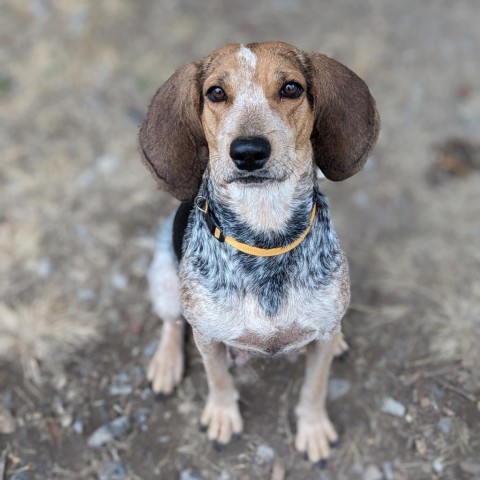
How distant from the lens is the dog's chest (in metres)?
3.60

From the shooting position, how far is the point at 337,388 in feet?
16.2

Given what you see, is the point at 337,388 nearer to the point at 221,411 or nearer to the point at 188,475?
the point at 221,411

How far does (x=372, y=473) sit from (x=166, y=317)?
1.98m

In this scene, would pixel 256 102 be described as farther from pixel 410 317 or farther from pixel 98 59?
pixel 98 59

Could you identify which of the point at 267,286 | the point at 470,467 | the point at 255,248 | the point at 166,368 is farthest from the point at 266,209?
the point at 470,467

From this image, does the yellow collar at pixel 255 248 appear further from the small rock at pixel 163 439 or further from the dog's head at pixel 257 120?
the small rock at pixel 163 439

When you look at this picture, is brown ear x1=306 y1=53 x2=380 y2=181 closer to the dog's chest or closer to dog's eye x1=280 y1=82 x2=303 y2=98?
dog's eye x1=280 y1=82 x2=303 y2=98

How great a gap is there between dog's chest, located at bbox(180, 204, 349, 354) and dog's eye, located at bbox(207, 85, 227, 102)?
2.68 ft

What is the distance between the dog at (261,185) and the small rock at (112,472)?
1427 millimetres

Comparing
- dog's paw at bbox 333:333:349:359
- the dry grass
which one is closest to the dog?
dog's paw at bbox 333:333:349:359

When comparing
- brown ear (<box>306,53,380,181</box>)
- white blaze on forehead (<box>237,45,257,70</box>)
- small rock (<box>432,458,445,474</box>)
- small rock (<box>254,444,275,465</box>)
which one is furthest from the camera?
small rock (<box>254,444,275,465</box>)

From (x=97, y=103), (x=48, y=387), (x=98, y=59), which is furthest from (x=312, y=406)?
(x=98, y=59)

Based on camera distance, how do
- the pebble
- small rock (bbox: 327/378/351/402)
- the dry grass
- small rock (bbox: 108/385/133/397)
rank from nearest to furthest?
1. the pebble
2. small rock (bbox: 327/378/351/402)
3. small rock (bbox: 108/385/133/397)
4. the dry grass

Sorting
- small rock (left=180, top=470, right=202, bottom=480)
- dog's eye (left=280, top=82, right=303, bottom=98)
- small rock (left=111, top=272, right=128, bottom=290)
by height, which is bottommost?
small rock (left=180, top=470, right=202, bottom=480)
